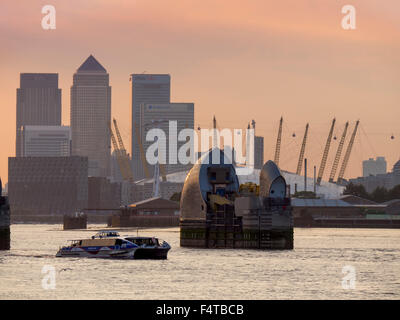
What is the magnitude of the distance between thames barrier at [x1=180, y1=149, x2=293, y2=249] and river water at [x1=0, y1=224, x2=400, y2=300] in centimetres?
390

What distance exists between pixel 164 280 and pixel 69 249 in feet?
118

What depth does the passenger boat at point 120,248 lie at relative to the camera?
120375 millimetres

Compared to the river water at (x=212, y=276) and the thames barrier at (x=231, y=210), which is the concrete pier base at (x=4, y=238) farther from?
the thames barrier at (x=231, y=210)

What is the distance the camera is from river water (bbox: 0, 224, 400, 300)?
80.9 metres

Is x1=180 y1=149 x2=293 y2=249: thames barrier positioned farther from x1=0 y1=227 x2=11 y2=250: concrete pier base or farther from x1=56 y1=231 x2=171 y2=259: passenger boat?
x1=0 y1=227 x2=11 y2=250: concrete pier base

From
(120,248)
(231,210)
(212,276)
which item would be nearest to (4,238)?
(120,248)

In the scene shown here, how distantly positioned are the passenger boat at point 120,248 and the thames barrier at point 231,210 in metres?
18.4

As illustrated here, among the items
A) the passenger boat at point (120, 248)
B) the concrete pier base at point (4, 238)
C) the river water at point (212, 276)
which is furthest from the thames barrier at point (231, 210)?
the concrete pier base at point (4, 238)

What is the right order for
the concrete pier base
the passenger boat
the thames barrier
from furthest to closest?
the thames barrier < the concrete pier base < the passenger boat

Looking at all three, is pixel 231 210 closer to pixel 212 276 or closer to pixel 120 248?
pixel 120 248

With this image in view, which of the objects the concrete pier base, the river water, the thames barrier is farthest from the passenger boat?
the thames barrier

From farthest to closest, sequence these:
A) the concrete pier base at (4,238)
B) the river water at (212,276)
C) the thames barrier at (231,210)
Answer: the thames barrier at (231,210) < the concrete pier base at (4,238) < the river water at (212,276)

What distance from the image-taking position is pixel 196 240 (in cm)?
14450
